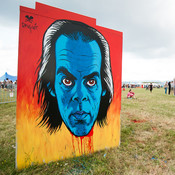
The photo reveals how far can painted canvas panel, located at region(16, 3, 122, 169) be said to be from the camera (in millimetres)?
2145

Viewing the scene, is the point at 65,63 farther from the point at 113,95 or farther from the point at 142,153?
the point at 142,153

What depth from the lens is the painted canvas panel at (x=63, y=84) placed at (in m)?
2.14

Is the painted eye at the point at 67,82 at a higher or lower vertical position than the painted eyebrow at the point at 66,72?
lower

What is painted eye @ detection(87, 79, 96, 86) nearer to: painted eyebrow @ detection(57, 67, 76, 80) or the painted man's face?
Result: the painted man's face

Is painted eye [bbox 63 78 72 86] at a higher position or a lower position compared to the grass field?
higher

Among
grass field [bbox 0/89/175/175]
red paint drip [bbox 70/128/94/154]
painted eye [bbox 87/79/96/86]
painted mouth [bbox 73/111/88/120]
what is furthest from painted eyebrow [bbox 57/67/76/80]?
grass field [bbox 0/89/175/175]

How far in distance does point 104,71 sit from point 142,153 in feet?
6.83

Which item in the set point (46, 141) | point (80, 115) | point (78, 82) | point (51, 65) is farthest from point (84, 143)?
point (51, 65)

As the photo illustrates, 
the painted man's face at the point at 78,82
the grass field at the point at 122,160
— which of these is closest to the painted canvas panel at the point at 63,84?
the painted man's face at the point at 78,82

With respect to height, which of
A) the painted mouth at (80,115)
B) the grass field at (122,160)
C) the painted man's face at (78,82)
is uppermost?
the painted man's face at (78,82)

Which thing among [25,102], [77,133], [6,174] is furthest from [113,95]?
[6,174]

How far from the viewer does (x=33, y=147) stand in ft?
7.34

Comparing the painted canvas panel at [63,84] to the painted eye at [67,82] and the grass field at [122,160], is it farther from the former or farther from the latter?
the grass field at [122,160]

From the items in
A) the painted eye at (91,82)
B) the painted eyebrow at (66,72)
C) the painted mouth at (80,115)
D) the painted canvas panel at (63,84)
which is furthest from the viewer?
the painted eye at (91,82)
